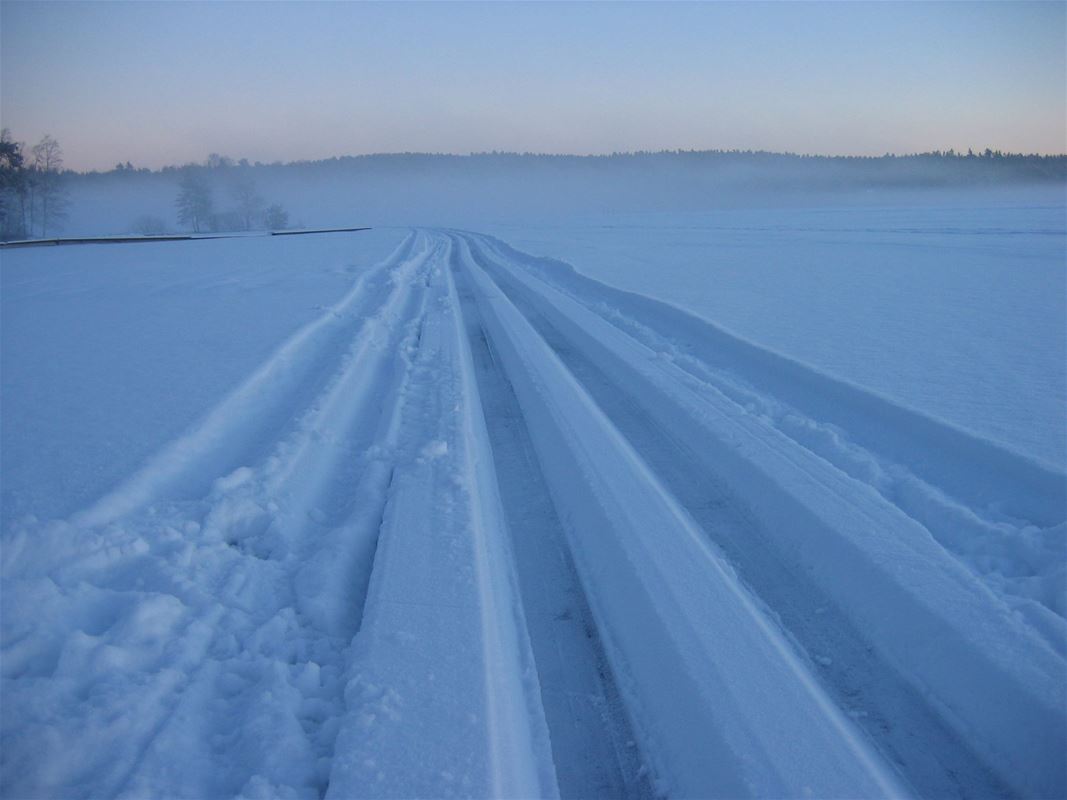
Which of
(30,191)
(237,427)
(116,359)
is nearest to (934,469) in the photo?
(237,427)

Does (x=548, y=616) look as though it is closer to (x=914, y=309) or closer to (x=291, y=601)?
(x=291, y=601)

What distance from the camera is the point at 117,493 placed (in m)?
3.19

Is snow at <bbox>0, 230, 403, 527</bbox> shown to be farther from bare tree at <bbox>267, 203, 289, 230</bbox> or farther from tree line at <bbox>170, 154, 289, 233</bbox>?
tree line at <bbox>170, 154, 289, 233</bbox>

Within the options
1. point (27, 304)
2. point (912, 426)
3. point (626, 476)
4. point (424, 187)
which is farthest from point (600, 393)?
point (424, 187)

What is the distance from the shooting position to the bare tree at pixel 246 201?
69125 millimetres

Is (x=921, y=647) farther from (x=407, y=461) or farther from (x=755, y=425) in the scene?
(x=407, y=461)

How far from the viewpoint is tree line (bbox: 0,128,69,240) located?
137ft

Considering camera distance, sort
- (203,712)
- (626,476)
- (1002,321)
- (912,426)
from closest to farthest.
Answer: (203,712)
(626,476)
(912,426)
(1002,321)

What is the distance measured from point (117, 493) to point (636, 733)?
284cm

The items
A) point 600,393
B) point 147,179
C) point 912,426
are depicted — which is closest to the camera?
point 912,426

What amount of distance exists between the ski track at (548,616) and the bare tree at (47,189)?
203 feet

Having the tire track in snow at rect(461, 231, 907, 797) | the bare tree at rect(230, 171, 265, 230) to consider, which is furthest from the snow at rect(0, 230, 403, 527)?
the bare tree at rect(230, 171, 265, 230)

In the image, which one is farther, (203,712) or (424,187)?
(424,187)

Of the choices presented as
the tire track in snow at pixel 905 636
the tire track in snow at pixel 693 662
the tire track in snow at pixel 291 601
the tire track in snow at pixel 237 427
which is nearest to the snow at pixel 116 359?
the tire track in snow at pixel 237 427
